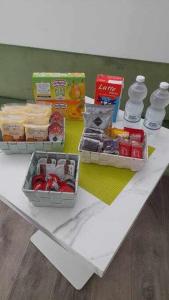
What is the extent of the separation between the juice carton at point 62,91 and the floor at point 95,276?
0.78 meters

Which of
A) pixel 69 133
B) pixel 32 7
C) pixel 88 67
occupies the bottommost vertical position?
pixel 69 133

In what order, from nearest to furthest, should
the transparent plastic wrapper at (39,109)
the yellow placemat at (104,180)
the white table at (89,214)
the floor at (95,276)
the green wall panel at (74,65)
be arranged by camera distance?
the white table at (89,214) → the yellow placemat at (104,180) → the transparent plastic wrapper at (39,109) → the floor at (95,276) → the green wall panel at (74,65)

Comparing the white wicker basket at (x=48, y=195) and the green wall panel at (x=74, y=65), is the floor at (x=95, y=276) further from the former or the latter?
the green wall panel at (x=74, y=65)

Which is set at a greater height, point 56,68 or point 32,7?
point 32,7

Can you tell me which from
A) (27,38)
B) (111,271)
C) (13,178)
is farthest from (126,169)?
(27,38)

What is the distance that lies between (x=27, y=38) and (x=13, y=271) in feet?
4.16

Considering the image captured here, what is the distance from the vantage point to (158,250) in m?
1.39

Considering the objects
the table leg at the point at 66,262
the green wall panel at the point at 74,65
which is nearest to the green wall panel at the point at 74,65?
the green wall panel at the point at 74,65

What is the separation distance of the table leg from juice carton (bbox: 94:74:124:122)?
2.48 feet

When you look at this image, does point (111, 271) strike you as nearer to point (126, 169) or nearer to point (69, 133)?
point (126, 169)

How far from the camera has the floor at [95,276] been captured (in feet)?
3.98

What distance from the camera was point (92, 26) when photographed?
4.24 feet

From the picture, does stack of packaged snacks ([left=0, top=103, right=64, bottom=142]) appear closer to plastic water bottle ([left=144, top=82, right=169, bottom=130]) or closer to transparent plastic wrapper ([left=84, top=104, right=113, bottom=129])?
transparent plastic wrapper ([left=84, top=104, right=113, bottom=129])

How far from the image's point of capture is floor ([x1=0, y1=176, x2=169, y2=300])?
1214 millimetres
